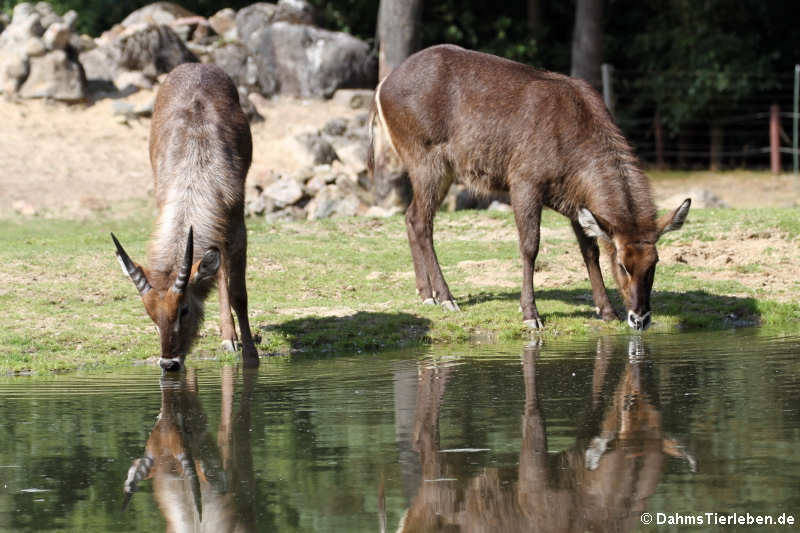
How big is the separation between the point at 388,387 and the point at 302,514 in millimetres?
2902

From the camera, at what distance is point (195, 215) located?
8617 millimetres

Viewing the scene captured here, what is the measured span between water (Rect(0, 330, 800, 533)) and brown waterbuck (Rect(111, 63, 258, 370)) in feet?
1.54

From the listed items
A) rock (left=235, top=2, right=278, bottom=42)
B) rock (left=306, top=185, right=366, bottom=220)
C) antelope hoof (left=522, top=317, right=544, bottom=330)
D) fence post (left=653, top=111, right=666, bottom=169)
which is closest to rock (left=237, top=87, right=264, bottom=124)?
rock (left=235, top=2, right=278, bottom=42)

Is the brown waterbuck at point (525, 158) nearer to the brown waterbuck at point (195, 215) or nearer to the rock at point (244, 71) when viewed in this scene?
the brown waterbuck at point (195, 215)

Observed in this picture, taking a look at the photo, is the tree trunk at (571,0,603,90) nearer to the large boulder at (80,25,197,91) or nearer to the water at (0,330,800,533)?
the large boulder at (80,25,197,91)

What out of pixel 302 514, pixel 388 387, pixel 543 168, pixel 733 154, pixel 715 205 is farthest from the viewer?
pixel 733 154

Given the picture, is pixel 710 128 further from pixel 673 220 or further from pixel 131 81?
pixel 673 220

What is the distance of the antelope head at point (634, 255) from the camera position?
30.3 feet

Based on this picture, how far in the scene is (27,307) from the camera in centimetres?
1055

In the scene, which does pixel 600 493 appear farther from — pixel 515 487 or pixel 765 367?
pixel 765 367

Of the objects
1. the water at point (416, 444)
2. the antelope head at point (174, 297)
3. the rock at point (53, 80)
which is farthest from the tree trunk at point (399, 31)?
the antelope head at point (174, 297)

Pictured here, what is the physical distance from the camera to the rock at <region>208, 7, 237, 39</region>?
79.5ft

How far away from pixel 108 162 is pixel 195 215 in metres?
11.4

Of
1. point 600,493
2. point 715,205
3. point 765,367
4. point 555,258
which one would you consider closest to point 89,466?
point 600,493
